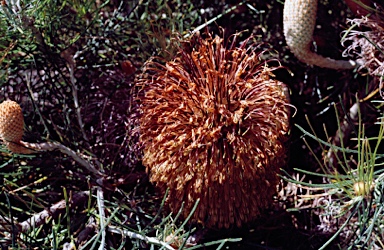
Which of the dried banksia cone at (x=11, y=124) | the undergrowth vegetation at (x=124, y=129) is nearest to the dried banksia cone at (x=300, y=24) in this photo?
the undergrowth vegetation at (x=124, y=129)

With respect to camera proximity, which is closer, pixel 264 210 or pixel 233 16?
pixel 264 210

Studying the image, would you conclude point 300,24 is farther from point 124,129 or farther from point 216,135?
point 124,129

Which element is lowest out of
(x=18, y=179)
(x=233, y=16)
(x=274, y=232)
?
(x=274, y=232)

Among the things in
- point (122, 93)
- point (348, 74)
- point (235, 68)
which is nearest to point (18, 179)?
point (122, 93)

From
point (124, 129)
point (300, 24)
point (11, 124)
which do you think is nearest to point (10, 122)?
point (11, 124)

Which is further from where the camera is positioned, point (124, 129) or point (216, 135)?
point (124, 129)

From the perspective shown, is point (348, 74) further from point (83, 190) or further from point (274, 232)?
point (83, 190)

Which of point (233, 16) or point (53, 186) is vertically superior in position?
point (233, 16)
